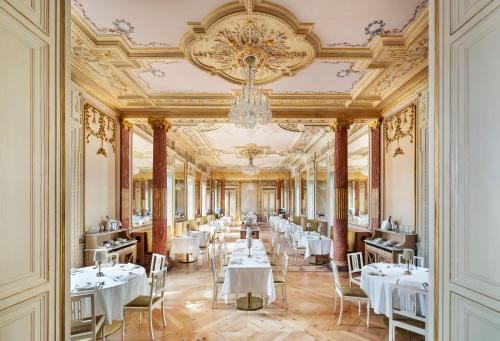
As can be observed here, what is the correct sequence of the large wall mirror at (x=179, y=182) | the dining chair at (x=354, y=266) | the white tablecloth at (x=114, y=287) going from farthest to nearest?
1. the large wall mirror at (x=179, y=182)
2. the dining chair at (x=354, y=266)
3. the white tablecloth at (x=114, y=287)

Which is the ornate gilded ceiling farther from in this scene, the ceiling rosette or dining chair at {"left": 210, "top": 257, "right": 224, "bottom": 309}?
dining chair at {"left": 210, "top": 257, "right": 224, "bottom": 309}

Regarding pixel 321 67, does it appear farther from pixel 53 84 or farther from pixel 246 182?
pixel 246 182

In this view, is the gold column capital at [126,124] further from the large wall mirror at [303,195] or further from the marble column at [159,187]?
the large wall mirror at [303,195]

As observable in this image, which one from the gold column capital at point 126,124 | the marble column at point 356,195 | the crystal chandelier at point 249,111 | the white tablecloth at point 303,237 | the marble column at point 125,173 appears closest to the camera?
the crystal chandelier at point 249,111

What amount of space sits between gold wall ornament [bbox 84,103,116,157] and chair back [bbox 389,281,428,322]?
5256mm

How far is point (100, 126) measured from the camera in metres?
6.24

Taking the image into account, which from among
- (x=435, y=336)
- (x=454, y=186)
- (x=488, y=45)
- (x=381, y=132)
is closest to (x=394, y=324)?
(x=435, y=336)

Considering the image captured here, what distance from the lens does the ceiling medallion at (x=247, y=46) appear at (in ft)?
12.6

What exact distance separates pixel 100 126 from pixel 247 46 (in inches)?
138

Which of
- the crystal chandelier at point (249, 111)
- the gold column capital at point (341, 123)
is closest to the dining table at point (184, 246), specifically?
the gold column capital at point (341, 123)

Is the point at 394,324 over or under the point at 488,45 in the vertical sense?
under

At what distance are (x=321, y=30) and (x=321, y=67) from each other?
1148 millimetres

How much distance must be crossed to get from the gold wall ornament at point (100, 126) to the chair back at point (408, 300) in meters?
5.26

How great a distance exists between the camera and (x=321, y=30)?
401cm
